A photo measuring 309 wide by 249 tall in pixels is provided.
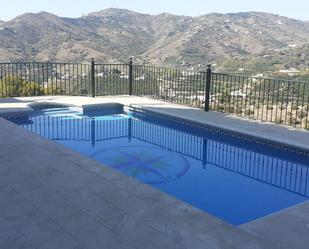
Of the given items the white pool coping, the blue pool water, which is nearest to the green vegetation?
the white pool coping

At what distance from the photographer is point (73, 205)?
3.66 meters

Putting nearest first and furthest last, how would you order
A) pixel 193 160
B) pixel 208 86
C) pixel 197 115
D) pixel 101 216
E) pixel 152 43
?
pixel 101 216 → pixel 193 160 → pixel 197 115 → pixel 208 86 → pixel 152 43

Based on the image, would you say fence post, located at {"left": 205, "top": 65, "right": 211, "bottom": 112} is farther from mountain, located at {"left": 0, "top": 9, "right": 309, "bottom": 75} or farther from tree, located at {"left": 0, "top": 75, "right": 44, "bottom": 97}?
mountain, located at {"left": 0, "top": 9, "right": 309, "bottom": 75}

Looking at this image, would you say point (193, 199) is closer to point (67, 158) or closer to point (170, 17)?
point (67, 158)

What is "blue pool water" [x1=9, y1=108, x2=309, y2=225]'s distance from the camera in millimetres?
4703

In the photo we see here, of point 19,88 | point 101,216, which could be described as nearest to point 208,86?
point 101,216

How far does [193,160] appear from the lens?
621 centimetres

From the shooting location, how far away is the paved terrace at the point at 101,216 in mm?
3035

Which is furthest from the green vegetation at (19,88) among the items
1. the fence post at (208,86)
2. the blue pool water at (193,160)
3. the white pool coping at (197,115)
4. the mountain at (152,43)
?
the mountain at (152,43)

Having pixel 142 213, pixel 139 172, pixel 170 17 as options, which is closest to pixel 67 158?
pixel 139 172

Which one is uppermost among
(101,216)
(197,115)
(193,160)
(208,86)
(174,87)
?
(208,86)

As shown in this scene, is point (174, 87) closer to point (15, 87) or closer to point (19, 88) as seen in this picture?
point (19, 88)

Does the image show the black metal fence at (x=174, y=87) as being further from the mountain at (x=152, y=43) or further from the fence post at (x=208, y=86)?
the mountain at (x=152, y=43)

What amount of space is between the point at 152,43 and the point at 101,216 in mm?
77570
